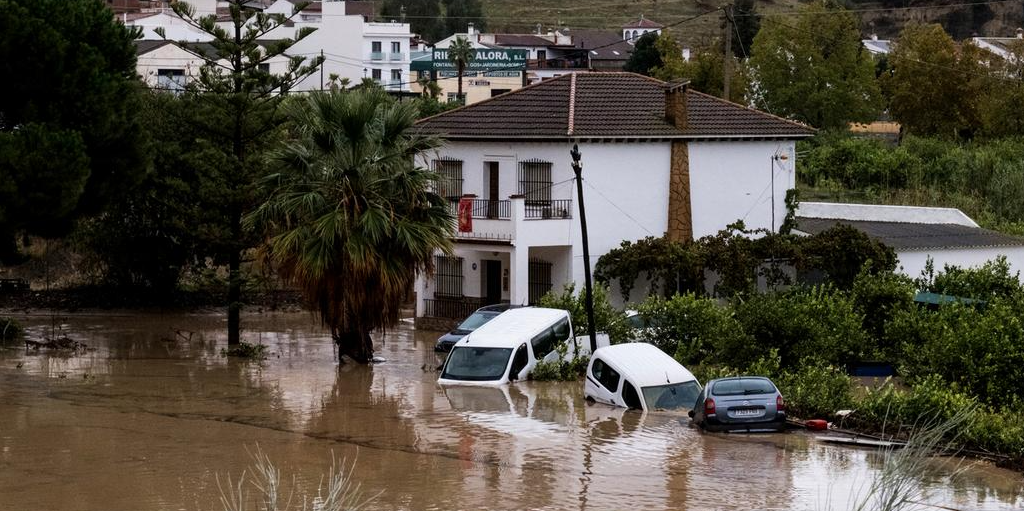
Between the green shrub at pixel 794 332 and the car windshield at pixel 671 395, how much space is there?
3.13 m

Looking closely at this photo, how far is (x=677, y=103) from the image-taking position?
41.1 metres

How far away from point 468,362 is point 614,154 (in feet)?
38.6

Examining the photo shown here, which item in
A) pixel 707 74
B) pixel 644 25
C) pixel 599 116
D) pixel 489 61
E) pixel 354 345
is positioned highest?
pixel 644 25

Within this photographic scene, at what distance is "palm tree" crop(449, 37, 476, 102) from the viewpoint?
9456 centimetres

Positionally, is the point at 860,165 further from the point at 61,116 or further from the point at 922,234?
the point at 61,116

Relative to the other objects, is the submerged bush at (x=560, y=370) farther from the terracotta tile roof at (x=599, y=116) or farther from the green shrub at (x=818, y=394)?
the terracotta tile roof at (x=599, y=116)

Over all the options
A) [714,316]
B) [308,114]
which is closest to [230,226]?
[308,114]

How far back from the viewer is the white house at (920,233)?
4191 cm

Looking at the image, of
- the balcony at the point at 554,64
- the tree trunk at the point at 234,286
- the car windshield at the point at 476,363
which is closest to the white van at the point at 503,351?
the car windshield at the point at 476,363

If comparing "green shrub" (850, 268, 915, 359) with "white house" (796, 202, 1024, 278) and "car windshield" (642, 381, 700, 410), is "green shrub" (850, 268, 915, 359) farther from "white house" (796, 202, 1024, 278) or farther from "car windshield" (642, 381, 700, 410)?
"car windshield" (642, 381, 700, 410)

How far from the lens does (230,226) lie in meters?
36.3

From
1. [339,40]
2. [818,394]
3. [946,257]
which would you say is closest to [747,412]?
[818,394]

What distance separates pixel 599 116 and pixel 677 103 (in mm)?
2423

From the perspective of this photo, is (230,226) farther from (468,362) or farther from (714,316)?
(714,316)
